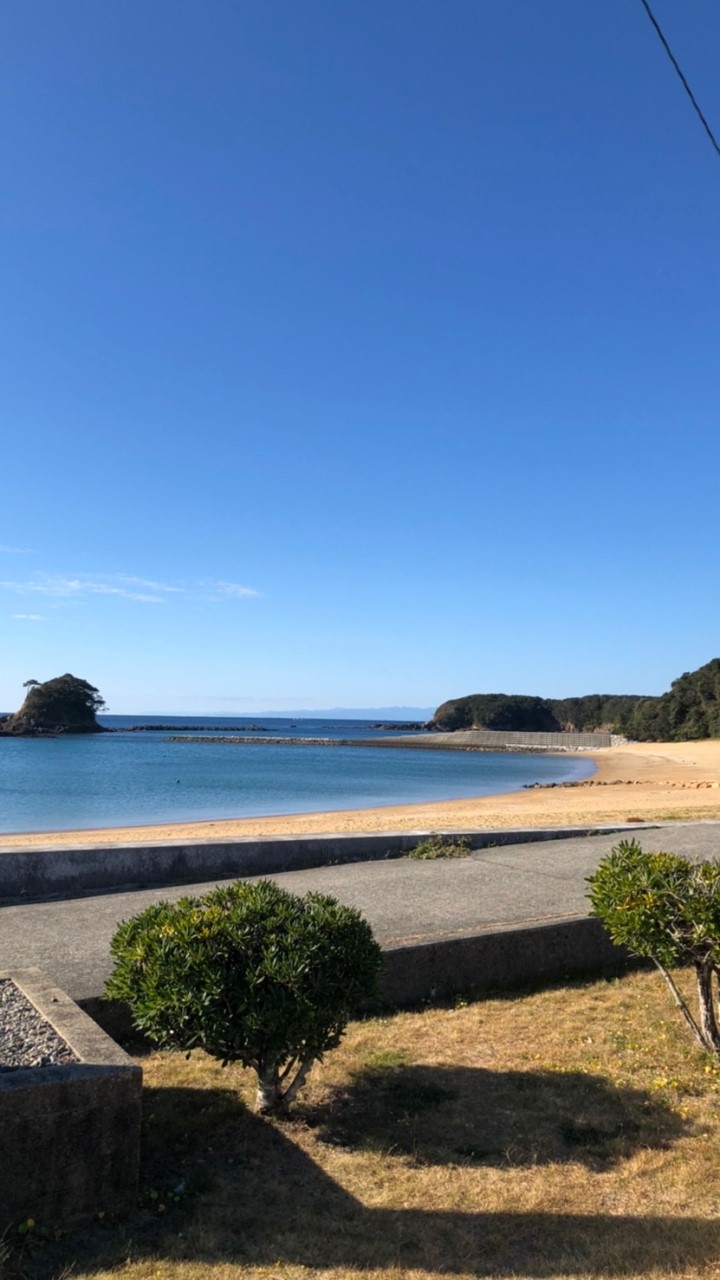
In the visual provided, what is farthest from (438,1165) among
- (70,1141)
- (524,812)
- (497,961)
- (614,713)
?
(614,713)

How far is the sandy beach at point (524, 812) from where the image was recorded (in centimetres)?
1514

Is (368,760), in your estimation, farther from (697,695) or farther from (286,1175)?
(286,1175)

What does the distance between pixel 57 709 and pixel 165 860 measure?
121 meters

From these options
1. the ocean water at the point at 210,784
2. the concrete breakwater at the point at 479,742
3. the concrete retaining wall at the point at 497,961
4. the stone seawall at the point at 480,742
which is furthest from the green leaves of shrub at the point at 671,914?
the stone seawall at the point at 480,742

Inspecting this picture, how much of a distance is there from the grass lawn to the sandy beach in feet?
14.9

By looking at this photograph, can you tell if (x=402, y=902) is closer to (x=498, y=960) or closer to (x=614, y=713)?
(x=498, y=960)

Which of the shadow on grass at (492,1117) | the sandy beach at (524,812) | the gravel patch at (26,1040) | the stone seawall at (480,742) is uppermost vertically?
the gravel patch at (26,1040)

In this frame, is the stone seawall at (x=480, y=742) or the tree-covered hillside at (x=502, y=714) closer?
the stone seawall at (x=480, y=742)

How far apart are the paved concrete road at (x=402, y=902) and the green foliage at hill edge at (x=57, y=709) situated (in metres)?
113

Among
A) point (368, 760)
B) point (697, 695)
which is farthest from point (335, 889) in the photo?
point (697, 695)

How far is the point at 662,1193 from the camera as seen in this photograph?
349 centimetres

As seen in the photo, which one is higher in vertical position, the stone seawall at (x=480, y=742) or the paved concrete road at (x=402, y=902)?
the paved concrete road at (x=402, y=902)

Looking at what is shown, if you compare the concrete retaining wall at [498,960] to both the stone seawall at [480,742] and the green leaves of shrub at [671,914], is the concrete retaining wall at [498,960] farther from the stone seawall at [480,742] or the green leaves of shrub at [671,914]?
the stone seawall at [480,742]

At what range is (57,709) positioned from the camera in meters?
121
